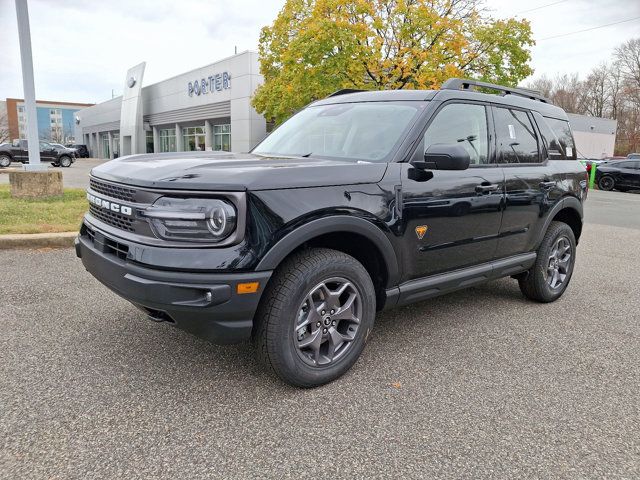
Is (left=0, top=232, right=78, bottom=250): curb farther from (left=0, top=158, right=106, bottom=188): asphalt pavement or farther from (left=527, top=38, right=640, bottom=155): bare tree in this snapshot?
(left=527, top=38, right=640, bottom=155): bare tree

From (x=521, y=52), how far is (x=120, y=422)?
17.9m

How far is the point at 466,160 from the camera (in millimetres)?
3039

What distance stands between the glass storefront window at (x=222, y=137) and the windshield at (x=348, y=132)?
28.1m

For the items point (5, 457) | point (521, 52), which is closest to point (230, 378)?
point (5, 457)

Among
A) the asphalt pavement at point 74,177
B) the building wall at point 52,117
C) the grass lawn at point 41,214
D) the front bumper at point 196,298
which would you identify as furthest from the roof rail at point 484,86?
the building wall at point 52,117

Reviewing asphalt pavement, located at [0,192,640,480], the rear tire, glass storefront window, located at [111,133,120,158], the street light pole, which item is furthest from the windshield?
glass storefront window, located at [111,133,120,158]

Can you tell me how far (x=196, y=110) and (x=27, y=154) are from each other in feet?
36.8

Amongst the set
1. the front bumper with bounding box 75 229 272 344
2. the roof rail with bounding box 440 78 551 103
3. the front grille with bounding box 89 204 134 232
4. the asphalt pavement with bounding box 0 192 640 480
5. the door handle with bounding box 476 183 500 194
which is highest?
the roof rail with bounding box 440 78 551 103

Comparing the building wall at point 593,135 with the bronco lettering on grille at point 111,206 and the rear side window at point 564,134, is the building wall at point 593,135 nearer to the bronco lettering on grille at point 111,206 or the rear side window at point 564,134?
the rear side window at point 564,134

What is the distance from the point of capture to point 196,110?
34156 mm

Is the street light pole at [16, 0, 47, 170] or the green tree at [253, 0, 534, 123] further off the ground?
the green tree at [253, 0, 534, 123]

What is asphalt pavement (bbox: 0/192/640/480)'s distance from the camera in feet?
7.15

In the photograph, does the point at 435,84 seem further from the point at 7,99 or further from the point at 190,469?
the point at 7,99

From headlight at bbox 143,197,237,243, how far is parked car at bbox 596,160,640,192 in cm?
2395
